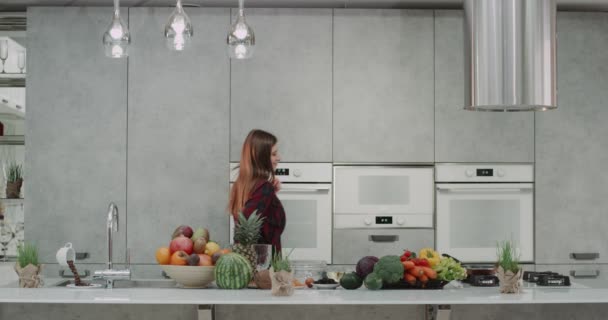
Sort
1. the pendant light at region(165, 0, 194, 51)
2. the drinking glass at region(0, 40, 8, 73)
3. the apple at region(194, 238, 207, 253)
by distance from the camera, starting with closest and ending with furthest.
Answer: the pendant light at region(165, 0, 194, 51)
the apple at region(194, 238, 207, 253)
the drinking glass at region(0, 40, 8, 73)

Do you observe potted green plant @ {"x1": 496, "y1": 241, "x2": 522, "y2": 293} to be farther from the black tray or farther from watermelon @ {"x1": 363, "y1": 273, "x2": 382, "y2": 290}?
watermelon @ {"x1": 363, "y1": 273, "x2": 382, "y2": 290}

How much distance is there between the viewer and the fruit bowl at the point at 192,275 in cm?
316

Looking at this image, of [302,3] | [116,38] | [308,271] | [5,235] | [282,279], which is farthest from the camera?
[5,235]

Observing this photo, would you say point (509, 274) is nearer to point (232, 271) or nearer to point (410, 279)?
point (410, 279)

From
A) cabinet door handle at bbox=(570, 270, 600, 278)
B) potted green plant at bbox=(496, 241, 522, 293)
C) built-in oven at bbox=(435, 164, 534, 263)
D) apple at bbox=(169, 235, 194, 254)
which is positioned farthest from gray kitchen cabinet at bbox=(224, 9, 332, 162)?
potted green plant at bbox=(496, 241, 522, 293)

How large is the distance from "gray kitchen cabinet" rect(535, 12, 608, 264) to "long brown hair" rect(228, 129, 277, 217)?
75.5 inches

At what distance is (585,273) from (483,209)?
29.6 inches

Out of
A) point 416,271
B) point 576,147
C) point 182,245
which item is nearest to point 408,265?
point 416,271

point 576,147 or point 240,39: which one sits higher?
point 240,39

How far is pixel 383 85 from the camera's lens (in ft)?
15.9

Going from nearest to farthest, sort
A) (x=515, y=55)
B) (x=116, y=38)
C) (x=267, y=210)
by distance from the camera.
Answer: (x=116, y=38) → (x=515, y=55) → (x=267, y=210)

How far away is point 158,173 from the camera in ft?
15.8

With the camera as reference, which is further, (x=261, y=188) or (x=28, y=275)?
(x=261, y=188)

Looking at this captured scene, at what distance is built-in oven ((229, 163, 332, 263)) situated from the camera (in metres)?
4.79
